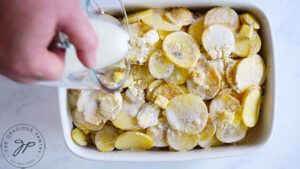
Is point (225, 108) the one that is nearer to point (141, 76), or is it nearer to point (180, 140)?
point (180, 140)

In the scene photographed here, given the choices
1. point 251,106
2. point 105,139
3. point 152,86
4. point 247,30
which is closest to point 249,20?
point 247,30

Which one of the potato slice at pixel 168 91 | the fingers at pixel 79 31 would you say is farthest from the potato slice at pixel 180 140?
the fingers at pixel 79 31

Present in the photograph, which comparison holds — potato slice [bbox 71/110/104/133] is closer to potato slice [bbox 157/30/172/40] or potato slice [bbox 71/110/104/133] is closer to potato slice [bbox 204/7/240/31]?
potato slice [bbox 157/30/172/40]

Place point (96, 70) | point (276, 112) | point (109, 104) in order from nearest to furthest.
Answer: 1. point (96, 70)
2. point (109, 104)
3. point (276, 112)

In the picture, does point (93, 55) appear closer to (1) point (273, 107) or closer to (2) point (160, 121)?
(2) point (160, 121)

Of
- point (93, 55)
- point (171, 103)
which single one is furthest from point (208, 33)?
point (93, 55)

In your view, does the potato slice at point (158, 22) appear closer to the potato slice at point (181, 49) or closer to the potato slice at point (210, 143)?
the potato slice at point (181, 49)

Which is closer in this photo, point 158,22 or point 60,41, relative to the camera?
point 60,41
